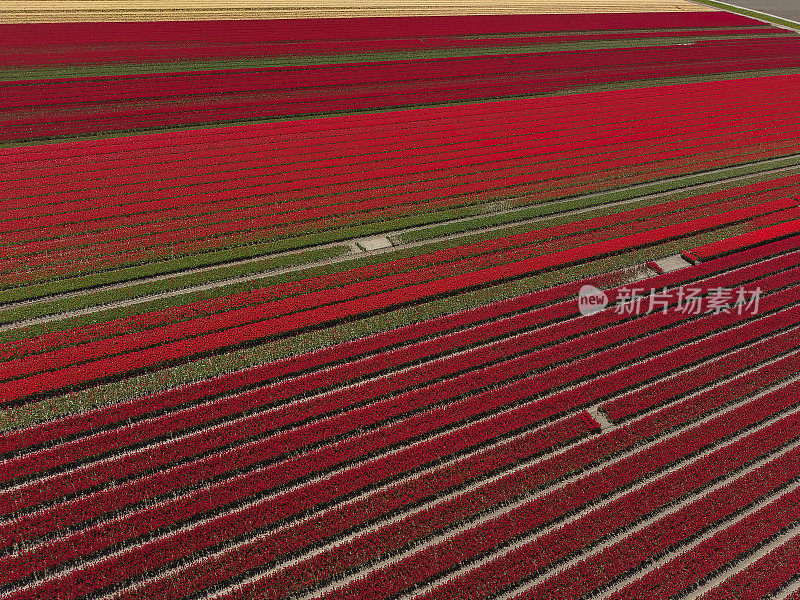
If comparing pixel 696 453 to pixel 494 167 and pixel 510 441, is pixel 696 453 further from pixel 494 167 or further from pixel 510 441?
pixel 494 167

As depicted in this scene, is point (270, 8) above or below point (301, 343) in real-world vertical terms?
above

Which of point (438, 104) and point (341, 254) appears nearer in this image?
point (341, 254)

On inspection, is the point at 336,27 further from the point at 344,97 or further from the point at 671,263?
the point at 671,263

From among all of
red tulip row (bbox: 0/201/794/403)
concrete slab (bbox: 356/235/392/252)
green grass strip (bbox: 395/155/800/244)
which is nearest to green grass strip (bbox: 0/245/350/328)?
concrete slab (bbox: 356/235/392/252)

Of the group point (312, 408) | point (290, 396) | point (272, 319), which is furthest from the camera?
point (272, 319)

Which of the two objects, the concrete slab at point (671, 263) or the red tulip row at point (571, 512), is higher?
the concrete slab at point (671, 263)

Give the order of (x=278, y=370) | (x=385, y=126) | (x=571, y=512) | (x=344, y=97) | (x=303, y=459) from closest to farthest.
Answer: (x=571, y=512) → (x=303, y=459) → (x=278, y=370) → (x=385, y=126) → (x=344, y=97)

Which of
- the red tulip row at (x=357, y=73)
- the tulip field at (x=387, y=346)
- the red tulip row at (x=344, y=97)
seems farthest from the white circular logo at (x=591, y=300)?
the red tulip row at (x=357, y=73)

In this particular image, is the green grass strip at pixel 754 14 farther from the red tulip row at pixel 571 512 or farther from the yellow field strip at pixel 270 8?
the red tulip row at pixel 571 512

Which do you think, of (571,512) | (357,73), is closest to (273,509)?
(571,512)
